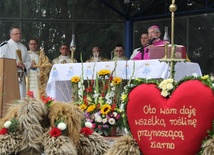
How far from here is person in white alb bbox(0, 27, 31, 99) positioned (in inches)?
447

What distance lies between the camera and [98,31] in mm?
16297

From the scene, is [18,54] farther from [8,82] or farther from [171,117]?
[171,117]

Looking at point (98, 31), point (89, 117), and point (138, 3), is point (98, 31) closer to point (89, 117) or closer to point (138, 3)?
point (138, 3)

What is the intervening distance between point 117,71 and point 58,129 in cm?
426

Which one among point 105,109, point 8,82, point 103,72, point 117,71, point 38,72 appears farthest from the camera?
point 38,72

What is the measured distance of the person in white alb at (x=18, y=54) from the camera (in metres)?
11.4

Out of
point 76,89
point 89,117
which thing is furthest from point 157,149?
point 76,89

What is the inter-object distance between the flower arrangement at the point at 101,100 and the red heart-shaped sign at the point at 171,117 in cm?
293

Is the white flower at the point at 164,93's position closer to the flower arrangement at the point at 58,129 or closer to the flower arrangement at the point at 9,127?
the flower arrangement at the point at 58,129

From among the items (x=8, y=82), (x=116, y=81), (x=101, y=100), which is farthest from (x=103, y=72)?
(x=8, y=82)

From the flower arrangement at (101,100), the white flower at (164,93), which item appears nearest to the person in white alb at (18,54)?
the flower arrangement at (101,100)

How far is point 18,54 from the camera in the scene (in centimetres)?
1135

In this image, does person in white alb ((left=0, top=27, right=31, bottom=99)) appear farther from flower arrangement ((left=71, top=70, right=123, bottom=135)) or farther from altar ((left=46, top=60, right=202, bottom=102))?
flower arrangement ((left=71, top=70, right=123, bottom=135))

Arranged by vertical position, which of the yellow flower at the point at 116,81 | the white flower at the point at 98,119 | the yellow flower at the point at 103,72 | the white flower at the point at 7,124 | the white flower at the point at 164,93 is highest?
the yellow flower at the point at 103,72
